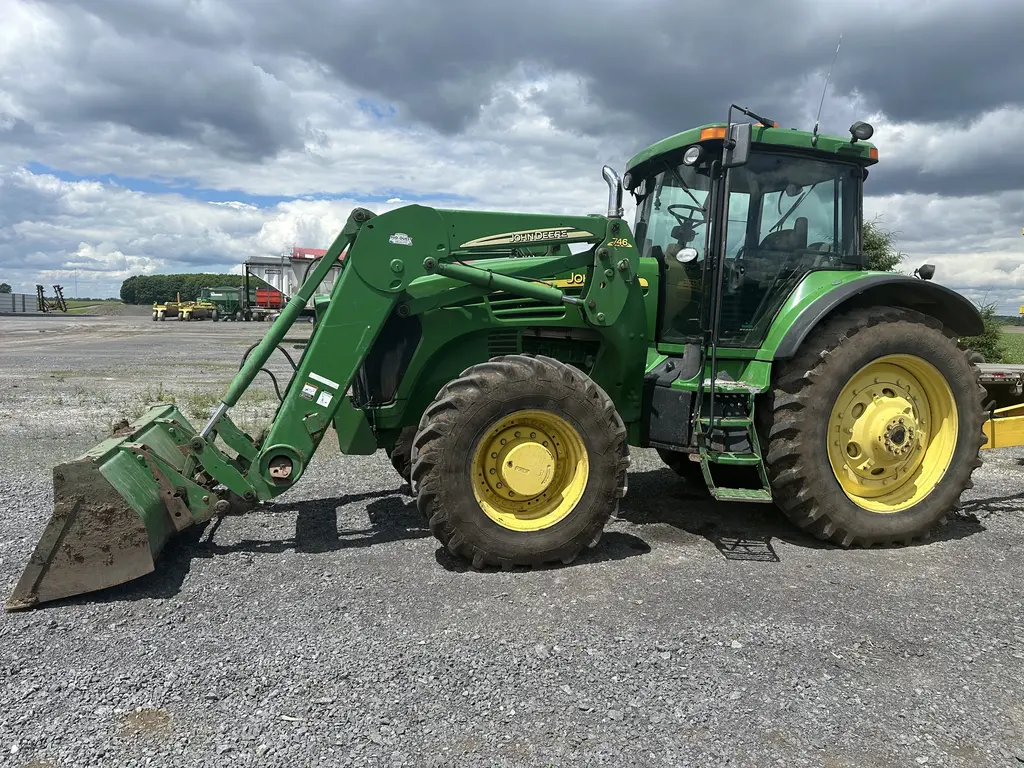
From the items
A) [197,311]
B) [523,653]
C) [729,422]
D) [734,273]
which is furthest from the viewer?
[197,311]

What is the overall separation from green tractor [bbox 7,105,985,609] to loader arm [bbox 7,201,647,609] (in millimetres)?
15

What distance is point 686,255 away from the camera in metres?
4.95

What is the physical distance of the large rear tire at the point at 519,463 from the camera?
4.01 meters

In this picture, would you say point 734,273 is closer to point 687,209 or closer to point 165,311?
point 687,209

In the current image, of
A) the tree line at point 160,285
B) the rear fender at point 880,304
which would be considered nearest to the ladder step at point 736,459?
the rear fender at point 880,304

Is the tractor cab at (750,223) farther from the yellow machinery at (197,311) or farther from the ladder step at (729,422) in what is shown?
the yellow machinery at (197,311)

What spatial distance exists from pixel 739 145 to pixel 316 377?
292 cm

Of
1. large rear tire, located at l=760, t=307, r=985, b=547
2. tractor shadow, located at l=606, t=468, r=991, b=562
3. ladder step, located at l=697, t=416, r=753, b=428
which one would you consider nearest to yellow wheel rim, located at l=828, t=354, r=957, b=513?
large rear tire, located at l=760, t=307, r=985, b=547

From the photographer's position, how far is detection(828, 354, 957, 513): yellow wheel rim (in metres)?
4.70

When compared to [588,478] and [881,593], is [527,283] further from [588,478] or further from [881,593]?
[881,593]

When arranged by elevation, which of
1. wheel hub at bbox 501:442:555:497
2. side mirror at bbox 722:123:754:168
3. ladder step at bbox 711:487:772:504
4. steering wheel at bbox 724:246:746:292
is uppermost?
side mirror at bbox 722:123:754:168

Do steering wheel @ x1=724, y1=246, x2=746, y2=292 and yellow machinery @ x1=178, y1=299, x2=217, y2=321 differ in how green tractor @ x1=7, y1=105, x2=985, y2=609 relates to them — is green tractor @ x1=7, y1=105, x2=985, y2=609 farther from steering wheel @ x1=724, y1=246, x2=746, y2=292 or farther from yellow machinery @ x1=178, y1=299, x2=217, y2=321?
yellow machinery @ x1=178, y1=299, x2=217, y2=321

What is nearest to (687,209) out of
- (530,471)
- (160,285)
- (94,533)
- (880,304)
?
(880,304)

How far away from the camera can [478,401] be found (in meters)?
4.03
